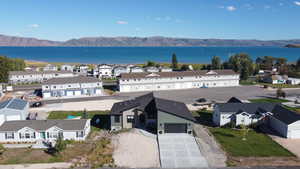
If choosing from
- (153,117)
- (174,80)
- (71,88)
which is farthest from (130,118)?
(174,80)

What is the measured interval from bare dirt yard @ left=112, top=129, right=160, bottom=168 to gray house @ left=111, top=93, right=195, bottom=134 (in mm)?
1853

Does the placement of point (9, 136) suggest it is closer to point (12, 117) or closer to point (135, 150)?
point (12, 117)

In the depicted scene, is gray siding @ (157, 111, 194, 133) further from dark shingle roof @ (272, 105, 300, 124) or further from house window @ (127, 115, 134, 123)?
dark shingle roof @ (272, 105, 300, 124)

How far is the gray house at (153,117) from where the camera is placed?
29.4 m

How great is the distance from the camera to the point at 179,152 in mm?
24656

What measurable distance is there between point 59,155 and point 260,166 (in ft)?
66.1

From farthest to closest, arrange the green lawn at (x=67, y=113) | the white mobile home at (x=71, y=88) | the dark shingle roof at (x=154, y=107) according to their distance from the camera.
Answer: the white mobile home at (x=71, y=88) < the green lawn at (x=67, y=113) < the dark shingle roof at (x=154, y=107)

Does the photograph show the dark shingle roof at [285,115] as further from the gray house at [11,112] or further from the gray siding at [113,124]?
the gray house at [11,112]

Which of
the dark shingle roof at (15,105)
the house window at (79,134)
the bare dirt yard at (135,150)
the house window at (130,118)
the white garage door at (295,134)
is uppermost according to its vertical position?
the dark shingle roof at (15,105)

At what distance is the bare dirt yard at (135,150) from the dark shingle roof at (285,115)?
55.9 feet

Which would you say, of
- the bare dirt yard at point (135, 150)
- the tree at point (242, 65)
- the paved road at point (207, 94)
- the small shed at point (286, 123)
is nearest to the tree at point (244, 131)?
the small shed at point (286, 123)

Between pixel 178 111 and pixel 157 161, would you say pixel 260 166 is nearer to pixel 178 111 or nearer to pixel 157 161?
pixel 157 161

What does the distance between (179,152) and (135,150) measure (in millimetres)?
4860

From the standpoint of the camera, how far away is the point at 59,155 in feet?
78.0
